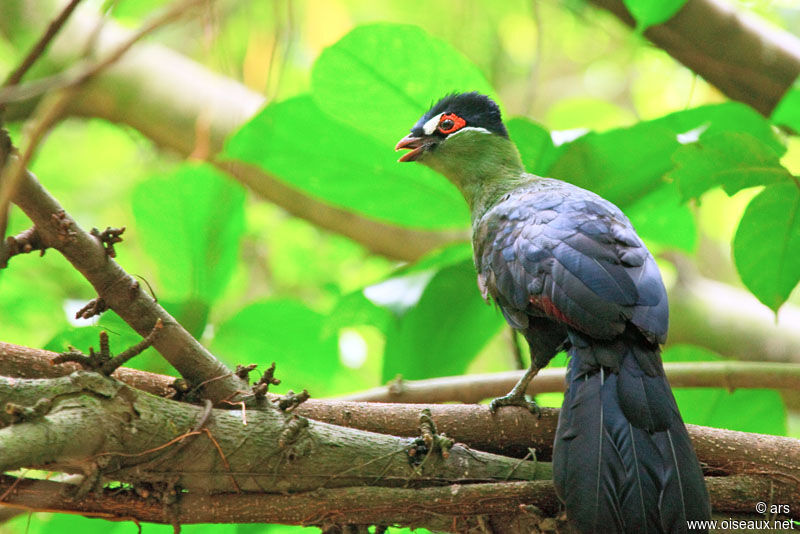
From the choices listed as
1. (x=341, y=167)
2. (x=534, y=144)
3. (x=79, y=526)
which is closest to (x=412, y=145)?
(x=341, y=167)

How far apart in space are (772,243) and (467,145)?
1.31 metres

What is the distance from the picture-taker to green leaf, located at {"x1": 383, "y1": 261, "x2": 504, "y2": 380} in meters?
2.82

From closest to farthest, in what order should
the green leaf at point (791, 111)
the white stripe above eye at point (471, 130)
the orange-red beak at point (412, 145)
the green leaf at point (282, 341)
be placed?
the green leaf at point (791, 111), the green leaf at point (282, 341), the orange-red beak at point (412, 145), the white stripe above eye at point (471, 130)

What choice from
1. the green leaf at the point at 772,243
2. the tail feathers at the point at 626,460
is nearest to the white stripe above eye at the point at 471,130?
the green leaf at the point at 772,243

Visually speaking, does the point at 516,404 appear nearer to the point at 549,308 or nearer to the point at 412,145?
the point at 549,308

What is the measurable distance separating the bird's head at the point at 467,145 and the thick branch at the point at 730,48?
32.1 inches

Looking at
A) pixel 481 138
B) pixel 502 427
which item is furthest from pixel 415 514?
pixel 481 138

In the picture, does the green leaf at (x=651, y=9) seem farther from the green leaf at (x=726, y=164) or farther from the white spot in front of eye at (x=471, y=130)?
the white spot in front of eye at (x=471, y=130)

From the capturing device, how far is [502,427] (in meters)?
2.20

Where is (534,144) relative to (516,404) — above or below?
above

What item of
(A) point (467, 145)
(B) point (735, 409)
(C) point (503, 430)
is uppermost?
(A) point (467, 145)

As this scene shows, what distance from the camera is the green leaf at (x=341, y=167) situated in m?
2.91

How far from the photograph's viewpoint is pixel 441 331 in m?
2.87

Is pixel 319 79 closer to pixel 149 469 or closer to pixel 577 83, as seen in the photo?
pixel 149 469
